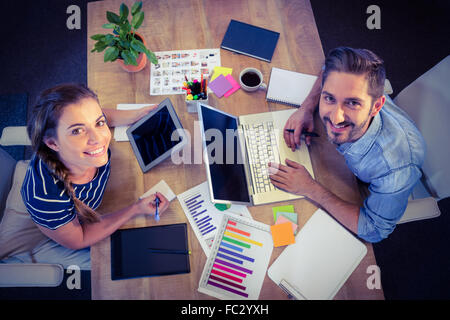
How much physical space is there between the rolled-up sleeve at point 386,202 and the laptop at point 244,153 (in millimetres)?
275

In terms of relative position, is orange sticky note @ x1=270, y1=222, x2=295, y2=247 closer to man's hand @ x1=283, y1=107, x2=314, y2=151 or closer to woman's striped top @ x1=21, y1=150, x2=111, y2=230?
man's hand @ x1=283, y1=107, x2=314, y2=151

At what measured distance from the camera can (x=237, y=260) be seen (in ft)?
3.98

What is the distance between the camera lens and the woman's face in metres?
1.06

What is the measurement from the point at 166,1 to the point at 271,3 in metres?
0.57

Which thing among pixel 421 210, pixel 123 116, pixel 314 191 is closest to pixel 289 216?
pixel 314 191

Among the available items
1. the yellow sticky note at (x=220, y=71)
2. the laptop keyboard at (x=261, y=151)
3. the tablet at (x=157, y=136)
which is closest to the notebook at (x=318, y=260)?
the laptop keyboard at (x=261, y=151)

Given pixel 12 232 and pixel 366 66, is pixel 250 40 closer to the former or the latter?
pixel 366 66

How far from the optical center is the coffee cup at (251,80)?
139 cm

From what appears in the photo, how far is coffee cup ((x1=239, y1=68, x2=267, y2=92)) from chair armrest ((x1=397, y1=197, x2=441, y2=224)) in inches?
33.2

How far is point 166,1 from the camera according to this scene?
1.59 meters

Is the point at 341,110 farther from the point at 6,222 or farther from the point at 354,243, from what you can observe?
the point at 6,222

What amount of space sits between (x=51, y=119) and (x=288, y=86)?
1048 millimetres

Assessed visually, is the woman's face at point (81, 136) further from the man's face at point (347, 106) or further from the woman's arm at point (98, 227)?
the man's face at point (347, 106)
